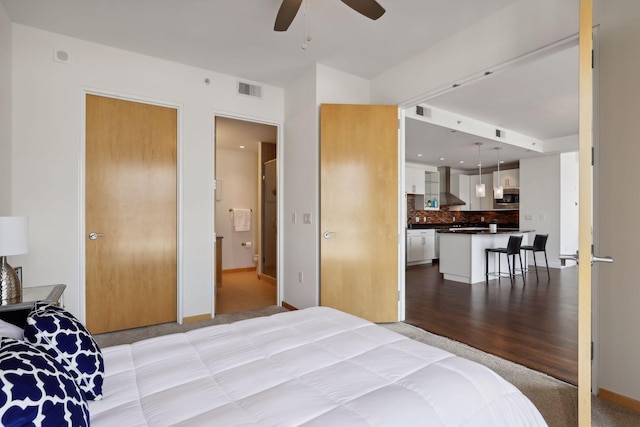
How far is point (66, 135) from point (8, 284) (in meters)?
1.47

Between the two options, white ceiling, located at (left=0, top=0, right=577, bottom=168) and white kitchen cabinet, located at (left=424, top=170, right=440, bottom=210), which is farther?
white kitchen cabinet, located at (left=424, top=170, right=440, bottom=210)

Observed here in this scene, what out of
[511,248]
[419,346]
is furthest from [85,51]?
[511,248]

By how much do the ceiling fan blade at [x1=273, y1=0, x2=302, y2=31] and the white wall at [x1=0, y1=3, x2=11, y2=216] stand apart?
2129 mm

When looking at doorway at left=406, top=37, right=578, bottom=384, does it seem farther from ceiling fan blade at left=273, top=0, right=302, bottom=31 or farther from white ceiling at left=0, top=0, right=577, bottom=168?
ceiling fan blade at left=273, top=0, right=302, bottom=31

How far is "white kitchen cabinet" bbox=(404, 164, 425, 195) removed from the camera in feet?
26.3

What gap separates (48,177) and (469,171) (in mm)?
9724

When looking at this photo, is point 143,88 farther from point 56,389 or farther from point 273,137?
point 56,389

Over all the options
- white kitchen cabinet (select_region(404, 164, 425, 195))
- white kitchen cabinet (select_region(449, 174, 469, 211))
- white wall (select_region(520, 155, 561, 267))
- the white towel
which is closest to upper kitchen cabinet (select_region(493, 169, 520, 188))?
white wall (select_region(520, 155, 561, 267))

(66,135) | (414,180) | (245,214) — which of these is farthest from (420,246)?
(66,135)

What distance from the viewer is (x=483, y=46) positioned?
263 cm

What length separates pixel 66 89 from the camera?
287 cm

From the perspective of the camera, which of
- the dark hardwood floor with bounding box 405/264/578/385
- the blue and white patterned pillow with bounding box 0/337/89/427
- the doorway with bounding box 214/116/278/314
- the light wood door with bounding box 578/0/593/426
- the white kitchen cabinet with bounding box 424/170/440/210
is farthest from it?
the white kitchen cabinet with bounding box 424/170/440/210

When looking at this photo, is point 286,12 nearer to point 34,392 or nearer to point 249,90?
point 249,90

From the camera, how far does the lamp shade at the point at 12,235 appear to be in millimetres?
1923
